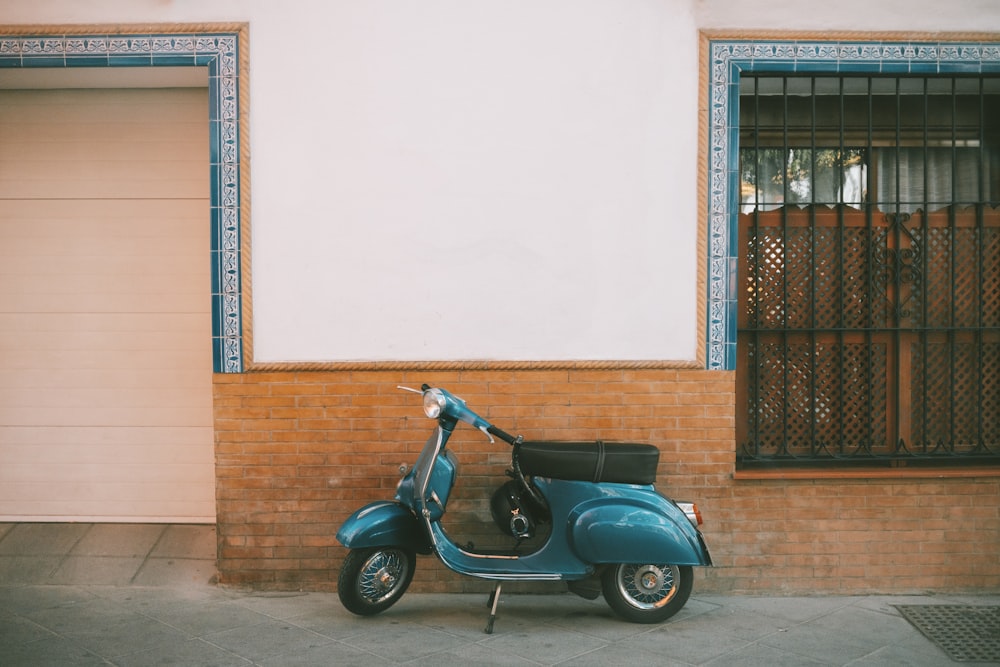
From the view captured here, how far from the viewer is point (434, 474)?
202 inches

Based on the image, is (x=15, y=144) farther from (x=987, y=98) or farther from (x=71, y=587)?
(x=987, y=98)

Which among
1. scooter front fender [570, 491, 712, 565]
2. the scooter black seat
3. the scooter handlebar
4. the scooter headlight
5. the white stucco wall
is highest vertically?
the white stucco wall

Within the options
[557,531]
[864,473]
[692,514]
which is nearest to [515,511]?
[557,531]

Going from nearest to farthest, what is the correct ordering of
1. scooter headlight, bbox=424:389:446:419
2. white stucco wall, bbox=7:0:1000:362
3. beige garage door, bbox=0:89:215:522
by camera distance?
1. scooter headlight, bbox=424:389:446:419
2. white stucco wall, bbox=7:0:1000:362
3. beige garage door, bbox=0:89:215:522

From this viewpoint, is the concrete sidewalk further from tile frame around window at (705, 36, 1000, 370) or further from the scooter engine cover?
tile frame around window at (705, 36, 1000, 370)

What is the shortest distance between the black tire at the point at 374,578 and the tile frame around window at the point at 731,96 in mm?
2340

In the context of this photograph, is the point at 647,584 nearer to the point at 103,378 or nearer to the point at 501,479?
the point at 501,479

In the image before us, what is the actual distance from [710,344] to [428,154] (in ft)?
7.23

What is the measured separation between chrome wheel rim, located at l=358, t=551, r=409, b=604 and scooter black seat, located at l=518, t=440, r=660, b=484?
0.93 m

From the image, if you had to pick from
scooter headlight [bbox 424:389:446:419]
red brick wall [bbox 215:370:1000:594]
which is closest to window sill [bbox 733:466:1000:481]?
red brick wall [bbox 215:370:1000:594]

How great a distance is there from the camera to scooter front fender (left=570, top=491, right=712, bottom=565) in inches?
199

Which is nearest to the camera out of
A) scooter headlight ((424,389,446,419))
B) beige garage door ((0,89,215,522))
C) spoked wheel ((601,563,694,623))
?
scooter headlight ((424,389,446,419))

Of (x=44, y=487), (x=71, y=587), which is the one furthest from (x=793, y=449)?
(x=44, y=487)

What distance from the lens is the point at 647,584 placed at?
17.3 feet
